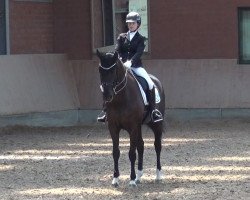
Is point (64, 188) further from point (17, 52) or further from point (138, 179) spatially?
point (17, 52)

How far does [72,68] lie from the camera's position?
2003cm

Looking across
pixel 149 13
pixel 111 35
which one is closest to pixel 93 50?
pixel 111 35

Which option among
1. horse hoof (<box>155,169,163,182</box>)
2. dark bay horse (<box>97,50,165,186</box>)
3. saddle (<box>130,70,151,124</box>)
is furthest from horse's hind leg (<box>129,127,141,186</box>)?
horse hoof (<box>155,169,163,182</box>)

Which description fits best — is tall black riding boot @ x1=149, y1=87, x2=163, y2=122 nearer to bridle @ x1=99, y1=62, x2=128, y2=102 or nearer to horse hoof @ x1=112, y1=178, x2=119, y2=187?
bridle @ x1=99, y1=62, x2=128, y2=102

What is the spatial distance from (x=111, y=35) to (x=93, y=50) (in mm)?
737

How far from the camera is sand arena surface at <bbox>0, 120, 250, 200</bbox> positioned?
30.7ft

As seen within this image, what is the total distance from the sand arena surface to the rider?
1.22 m

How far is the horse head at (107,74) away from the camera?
9.12m

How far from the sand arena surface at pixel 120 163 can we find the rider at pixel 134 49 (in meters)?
1.22

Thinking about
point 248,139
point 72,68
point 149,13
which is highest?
point 149,13

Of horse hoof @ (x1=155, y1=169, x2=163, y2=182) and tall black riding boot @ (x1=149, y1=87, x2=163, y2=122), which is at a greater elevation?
tall black riding boot @ (x1=149, y1=87, x2=163, y2=122)

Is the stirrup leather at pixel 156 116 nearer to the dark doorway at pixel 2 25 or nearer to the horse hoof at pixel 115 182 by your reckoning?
the horse hoof at pixel 115 182

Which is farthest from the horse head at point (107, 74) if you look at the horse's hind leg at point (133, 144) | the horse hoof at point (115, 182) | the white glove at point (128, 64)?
the horse hoof at point (115, 182)

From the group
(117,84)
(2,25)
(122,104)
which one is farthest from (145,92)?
(2,25)
